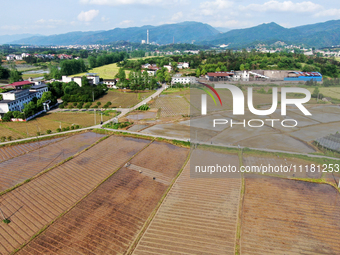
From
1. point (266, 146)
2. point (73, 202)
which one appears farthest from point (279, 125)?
point (73, 202)

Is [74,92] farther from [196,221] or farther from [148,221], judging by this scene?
[196,221]

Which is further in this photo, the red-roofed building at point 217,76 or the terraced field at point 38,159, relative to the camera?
the red-roofed building at point 217,76

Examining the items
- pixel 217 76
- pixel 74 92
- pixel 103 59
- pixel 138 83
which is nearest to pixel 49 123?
pixel 74 92

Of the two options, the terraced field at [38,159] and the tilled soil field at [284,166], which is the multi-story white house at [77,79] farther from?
the tilled soil field at [284,166]

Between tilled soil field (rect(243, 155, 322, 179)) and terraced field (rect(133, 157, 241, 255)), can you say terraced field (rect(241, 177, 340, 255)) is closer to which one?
terraced field (rect(133, 157, 241, 255))

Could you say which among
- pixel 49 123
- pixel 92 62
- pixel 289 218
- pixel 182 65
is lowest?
pixel 289 218

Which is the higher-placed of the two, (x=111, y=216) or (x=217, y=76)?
(x=217, y=76)

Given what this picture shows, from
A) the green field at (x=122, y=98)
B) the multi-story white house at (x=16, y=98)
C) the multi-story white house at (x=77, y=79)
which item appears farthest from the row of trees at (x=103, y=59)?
the multi-story white house at (x=16, y=98)
